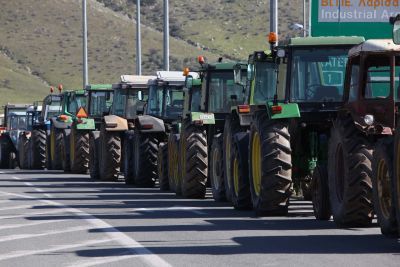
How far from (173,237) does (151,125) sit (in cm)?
1411

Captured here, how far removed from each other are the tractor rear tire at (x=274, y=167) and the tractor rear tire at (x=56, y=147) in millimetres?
23666

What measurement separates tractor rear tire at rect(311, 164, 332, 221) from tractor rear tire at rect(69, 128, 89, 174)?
20860 mm

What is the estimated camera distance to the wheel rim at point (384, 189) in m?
16.1

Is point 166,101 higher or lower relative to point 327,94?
lower

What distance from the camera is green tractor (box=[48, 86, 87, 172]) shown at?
42.4 meters

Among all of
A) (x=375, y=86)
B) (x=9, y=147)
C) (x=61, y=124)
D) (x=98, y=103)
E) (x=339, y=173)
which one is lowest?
(x=9, y=147)

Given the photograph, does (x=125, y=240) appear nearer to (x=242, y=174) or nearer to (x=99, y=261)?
(x=99, y=261)

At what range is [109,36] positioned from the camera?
128250mm

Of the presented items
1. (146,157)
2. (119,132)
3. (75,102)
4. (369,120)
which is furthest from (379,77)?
(75,102)

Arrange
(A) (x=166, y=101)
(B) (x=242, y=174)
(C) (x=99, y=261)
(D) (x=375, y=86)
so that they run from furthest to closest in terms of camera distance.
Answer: (A) (x=166, y=101) → (B) (x=242, y=174) → (D) (x=375, y=86) → (C) (x=99, y=261)

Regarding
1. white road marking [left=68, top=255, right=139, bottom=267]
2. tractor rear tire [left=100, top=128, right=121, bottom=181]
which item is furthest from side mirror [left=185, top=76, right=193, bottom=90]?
white road marking [left=68, top=255, right=139, bottom=267]

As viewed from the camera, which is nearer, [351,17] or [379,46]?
[379,46]

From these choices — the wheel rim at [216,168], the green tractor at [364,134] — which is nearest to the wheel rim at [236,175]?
the wheel rim at [216,168]

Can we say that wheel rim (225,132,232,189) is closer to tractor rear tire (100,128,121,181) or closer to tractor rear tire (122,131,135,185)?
tractor rear tire (122,131,135,185)
